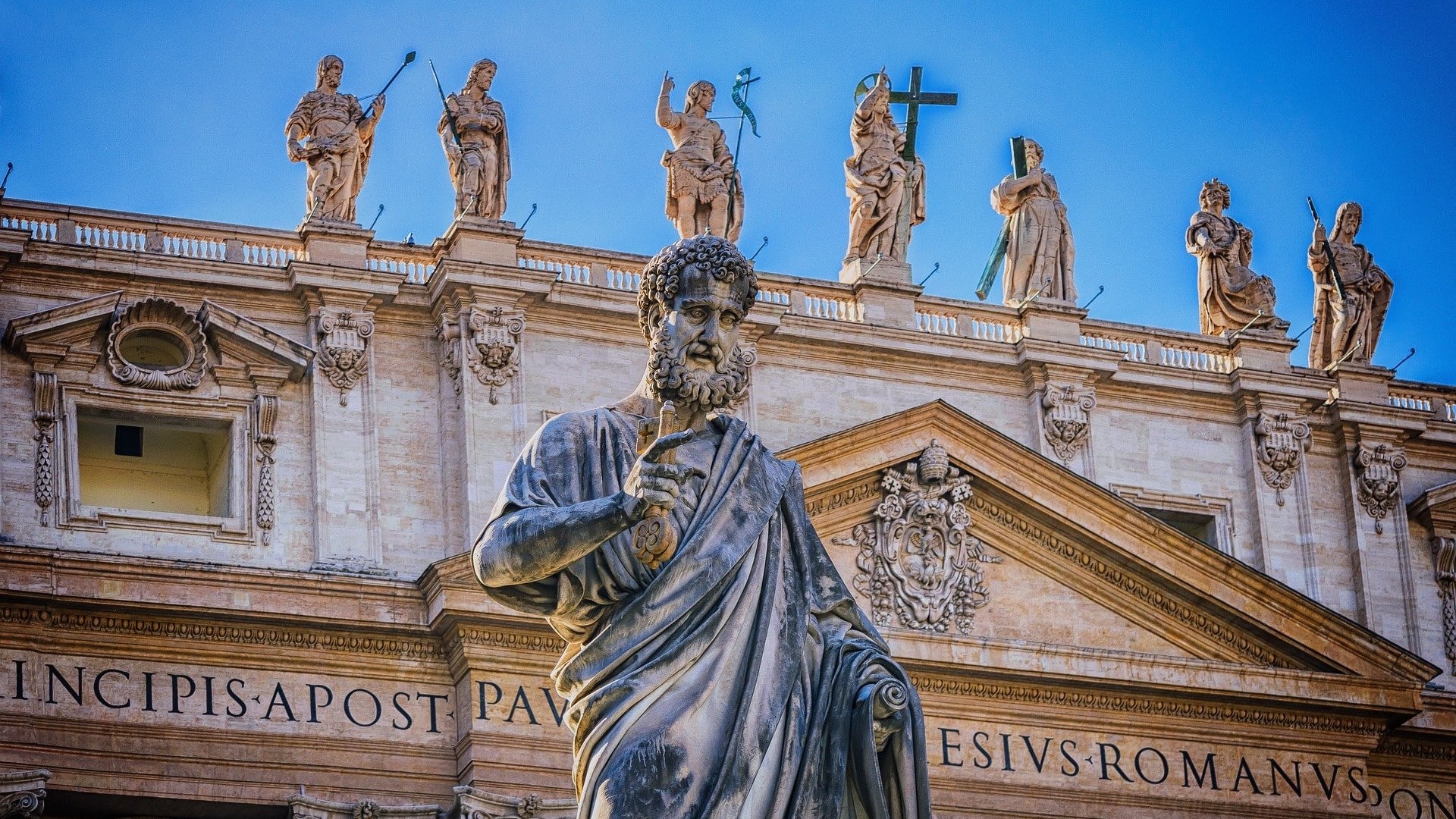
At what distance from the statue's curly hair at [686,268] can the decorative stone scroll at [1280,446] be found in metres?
25.1

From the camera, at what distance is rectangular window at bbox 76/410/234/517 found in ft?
91.6

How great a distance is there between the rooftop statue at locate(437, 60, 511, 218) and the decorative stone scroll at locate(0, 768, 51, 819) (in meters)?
6.31

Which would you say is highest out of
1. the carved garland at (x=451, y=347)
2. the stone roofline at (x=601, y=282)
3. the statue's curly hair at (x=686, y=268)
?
the stone roofline at (x=601, y=282)

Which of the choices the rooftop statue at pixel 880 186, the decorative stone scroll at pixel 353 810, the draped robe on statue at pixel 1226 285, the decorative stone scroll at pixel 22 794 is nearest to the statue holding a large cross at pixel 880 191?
the rooftop statue at pixel 880 186

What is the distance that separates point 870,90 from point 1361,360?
216 inches

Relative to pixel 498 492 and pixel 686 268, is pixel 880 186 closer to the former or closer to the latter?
pixel 498 492

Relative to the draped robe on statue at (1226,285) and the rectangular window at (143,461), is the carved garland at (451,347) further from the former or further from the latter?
the draped robe on statue at (1226,285)

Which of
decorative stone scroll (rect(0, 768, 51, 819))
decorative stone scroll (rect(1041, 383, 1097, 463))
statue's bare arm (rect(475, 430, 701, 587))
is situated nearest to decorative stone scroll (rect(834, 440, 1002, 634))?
decorative stone scroll (rect(1041, 383, 1097, 463))

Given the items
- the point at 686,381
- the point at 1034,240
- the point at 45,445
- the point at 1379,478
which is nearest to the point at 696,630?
the point at 686,381

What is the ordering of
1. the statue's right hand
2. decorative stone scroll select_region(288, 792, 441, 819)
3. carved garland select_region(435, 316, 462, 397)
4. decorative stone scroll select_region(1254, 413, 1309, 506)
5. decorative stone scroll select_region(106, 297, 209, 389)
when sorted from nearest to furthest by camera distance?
1. the statue's right hand
2. decorative stone scroll select_region(288, 792, 441, 819)
3. decorative stone scroll select_region(106, 297, 209, 389)
4. carved garland select_region(435, 316, 462, 397)
5. decorative stone scroll select_region(1254, 413, 1309, 506)

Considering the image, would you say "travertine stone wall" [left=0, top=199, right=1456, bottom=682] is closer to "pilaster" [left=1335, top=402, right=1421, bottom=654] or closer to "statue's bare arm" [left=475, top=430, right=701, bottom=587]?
"pilaster" [left=1335, top=402, right=1421, bottom=654]

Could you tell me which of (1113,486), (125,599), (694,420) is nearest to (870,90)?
(1113,486)

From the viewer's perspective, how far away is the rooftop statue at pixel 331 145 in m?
28.9

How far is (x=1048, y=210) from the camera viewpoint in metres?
31.5
